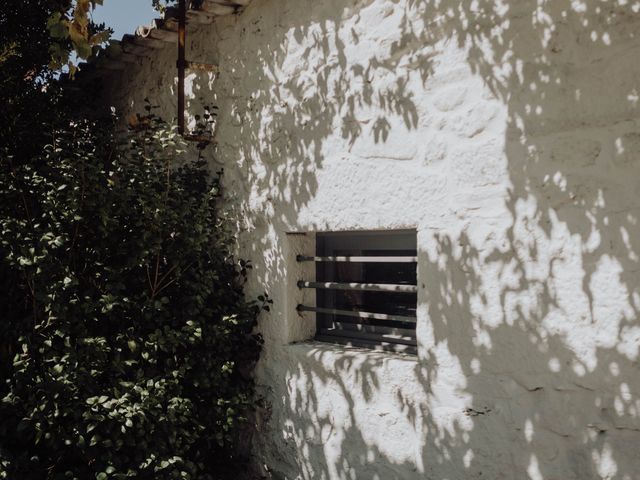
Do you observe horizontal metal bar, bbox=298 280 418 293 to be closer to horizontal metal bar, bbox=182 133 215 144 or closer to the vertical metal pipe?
horizontal metal bar, bbox=182 133 215 144

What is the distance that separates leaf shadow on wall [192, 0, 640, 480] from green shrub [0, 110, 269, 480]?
70cm

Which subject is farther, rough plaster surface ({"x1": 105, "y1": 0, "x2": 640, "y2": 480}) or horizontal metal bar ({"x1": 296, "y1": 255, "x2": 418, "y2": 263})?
horizontal metal bar ({"x1": 296, "y1": 255, "x2": 418, "y2": 263})

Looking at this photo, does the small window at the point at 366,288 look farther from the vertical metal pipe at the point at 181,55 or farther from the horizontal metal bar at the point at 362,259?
the vertical metal pipe at the point at 181,55

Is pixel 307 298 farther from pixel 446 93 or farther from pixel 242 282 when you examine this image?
pixel 446 93

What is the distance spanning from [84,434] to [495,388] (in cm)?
222

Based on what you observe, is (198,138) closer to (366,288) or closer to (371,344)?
(366,288)

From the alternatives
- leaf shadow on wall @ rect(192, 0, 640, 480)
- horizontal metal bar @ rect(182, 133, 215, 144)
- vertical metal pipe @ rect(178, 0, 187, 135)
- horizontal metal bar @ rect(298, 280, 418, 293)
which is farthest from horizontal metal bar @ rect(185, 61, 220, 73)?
horizontal metal bar @ rect(298, 280, 418, 293)

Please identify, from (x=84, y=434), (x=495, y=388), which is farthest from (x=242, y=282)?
(x=495, y=388)

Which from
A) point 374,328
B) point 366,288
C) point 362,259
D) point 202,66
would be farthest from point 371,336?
point 202,66

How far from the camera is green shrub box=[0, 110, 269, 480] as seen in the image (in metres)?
3.65

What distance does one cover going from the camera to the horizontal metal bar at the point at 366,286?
140 inches

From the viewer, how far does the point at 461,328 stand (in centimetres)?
315

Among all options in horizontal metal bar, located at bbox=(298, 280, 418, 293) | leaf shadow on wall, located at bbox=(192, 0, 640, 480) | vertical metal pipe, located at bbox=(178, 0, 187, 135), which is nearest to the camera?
leaf shadow on wall, located at bbox=(192, 0, 640, 480)

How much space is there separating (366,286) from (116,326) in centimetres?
155
